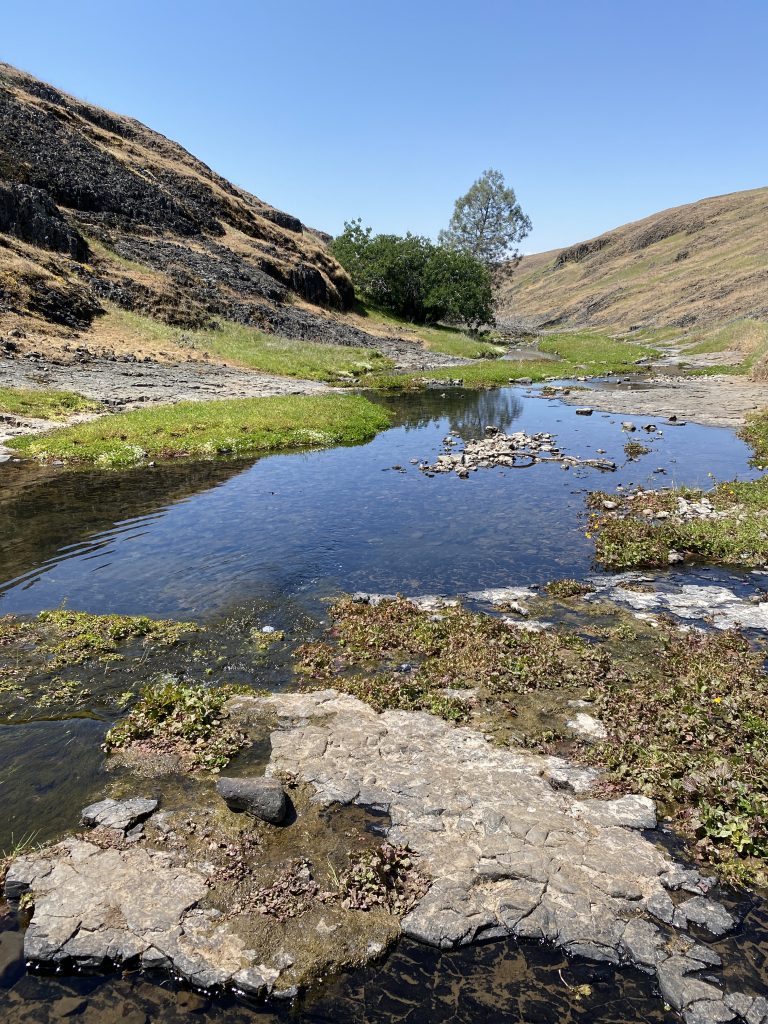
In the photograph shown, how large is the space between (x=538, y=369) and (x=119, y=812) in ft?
200

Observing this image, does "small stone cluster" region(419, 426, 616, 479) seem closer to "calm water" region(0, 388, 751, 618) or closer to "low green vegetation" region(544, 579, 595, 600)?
"calm water" region(0, 388, 751, 618)

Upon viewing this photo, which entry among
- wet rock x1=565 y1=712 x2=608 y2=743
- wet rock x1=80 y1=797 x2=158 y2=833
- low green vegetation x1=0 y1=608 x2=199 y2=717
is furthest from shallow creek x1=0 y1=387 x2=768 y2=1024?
wet rock x1=565 y1=712 x2=608 y2=743

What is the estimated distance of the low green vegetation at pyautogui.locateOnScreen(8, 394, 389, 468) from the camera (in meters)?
26.5

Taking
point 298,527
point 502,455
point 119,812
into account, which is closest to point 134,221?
point 502,455

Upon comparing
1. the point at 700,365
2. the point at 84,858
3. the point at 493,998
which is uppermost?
the point at 700,365

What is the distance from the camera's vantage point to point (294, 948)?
5.72 metres

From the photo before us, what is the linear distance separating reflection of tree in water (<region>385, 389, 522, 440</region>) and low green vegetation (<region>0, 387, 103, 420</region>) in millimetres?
18510

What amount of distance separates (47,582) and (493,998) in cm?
1318

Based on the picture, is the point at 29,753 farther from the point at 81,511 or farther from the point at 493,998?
the point at 81,511

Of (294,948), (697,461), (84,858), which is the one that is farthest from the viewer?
(697,461)

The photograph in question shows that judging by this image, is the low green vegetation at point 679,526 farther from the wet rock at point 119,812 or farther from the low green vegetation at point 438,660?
the wet rock at point 119,812

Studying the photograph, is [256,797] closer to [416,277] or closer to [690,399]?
[690,399]

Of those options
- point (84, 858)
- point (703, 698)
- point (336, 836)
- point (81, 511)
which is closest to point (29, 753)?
point (84, 858)

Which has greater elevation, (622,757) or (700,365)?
(700,365)
